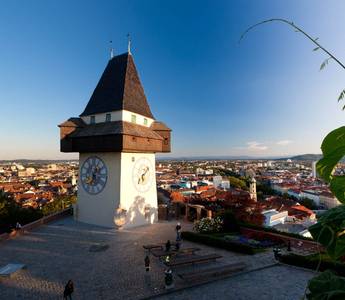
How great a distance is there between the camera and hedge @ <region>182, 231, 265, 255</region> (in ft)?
50.8

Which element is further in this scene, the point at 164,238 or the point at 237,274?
the point at 164,238

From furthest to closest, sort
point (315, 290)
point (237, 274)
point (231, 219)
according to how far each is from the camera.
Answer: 1. point (231, 219)
2. point (237, 274)
3. point (315, 290)

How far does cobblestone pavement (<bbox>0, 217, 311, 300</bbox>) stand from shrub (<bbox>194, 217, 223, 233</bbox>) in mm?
1970

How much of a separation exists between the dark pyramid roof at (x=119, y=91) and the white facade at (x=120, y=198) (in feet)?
12.0

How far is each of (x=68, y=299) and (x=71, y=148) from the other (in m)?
13.4

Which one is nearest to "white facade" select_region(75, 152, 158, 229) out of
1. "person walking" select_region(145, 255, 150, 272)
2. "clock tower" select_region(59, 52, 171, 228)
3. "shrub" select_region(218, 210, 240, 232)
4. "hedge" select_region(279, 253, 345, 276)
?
"clock tower" select_region(59, 52, 171, 228)

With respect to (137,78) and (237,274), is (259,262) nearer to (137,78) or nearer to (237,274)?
(237,274)

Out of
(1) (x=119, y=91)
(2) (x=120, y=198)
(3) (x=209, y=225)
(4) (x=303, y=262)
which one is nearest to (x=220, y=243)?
(3) (x=209, y=225)

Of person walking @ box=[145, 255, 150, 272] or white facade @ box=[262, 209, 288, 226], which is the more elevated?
person walking @ box=[145, 255, 150, 272]

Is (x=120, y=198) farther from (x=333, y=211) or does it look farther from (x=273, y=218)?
(x=273, y=218)

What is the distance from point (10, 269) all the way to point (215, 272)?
895 cm

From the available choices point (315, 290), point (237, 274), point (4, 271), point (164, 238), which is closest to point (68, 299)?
point (4, 271)

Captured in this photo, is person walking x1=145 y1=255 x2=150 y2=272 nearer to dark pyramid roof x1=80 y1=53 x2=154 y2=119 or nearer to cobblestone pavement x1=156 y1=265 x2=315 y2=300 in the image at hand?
cobblestone pavement x1=156 y1=265 x2=315 y2=300

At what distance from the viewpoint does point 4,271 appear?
11.9 meters
